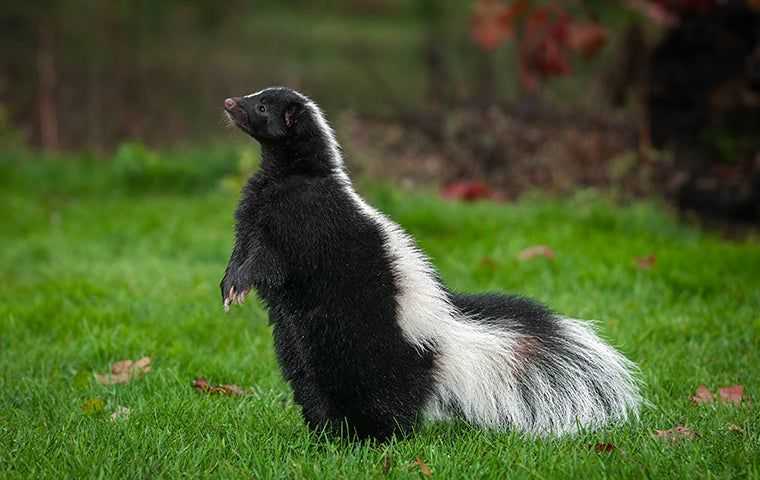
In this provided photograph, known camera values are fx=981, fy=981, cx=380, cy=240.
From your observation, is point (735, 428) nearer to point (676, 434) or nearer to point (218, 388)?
point (676, 434)

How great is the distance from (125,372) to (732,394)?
2794 millimetres

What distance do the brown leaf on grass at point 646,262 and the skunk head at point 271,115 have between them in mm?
3465

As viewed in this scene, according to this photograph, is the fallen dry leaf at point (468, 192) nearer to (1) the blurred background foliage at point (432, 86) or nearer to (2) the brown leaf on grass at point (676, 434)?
(1) the blurred background foliage at point (432, 86)

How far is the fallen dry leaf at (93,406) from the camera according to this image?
4.07 meters

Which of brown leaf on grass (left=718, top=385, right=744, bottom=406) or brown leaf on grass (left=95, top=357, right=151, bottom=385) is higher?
brown leaf on grass (left=718, top=385, right=744, bottom=406)

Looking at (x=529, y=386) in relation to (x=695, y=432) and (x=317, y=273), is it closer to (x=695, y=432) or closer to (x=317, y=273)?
(x=695, y=432)

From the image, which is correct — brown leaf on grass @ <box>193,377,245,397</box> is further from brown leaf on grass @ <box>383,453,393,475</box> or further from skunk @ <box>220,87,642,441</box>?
brown leaf on grass @ <box>383,453,393,475</box>

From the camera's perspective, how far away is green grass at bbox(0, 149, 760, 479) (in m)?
3.43

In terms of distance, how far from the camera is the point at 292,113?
12.8 ft

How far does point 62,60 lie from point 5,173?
6.32 ft

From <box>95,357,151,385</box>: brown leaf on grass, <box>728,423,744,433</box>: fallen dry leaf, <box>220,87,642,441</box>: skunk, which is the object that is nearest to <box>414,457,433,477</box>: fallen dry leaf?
<box>220,87,642,441</box>: skunk

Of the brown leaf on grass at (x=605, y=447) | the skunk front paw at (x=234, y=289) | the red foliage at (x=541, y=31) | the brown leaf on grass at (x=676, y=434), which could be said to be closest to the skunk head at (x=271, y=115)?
the skunk front paw at (x=234, y=289)

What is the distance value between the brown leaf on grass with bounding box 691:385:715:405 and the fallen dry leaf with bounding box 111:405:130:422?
2.40 m

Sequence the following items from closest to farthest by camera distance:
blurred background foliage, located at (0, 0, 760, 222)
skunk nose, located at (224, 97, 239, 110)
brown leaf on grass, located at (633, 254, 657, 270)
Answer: skunk nose, located at (224, 97, 239, 110) → brown leaf on grass, located at (633, 254, 657, 270) → blurred background foliage, located at (0, 0, 760, 222)
